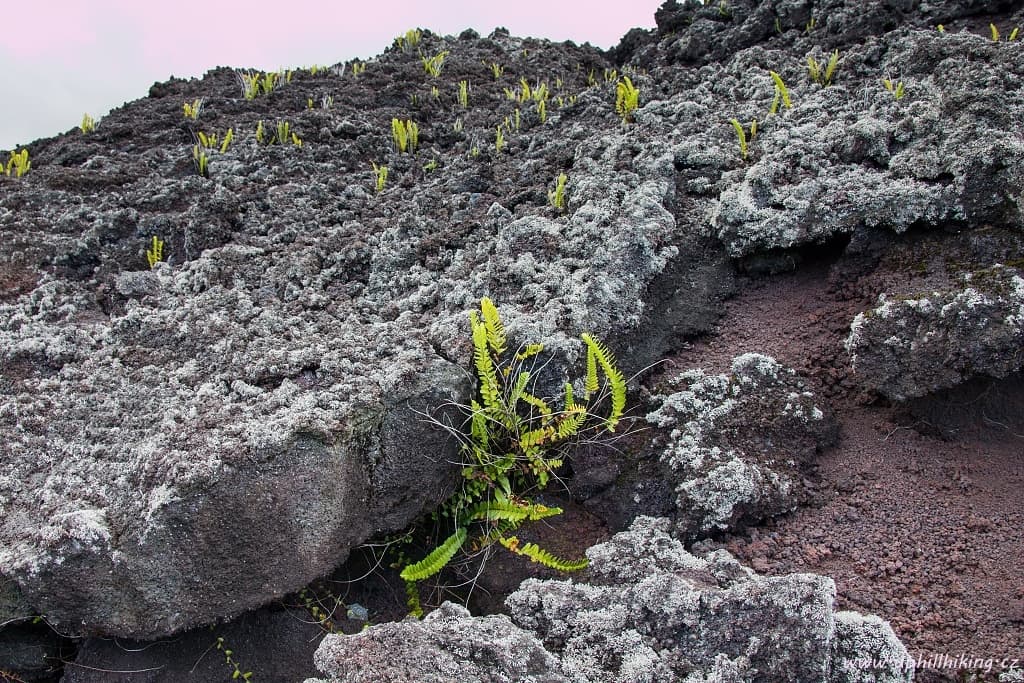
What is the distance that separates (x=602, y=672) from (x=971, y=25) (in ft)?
14.3

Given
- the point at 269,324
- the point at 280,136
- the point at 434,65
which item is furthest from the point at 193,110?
the point at 269,324

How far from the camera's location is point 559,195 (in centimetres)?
324

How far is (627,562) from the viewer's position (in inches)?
85.5

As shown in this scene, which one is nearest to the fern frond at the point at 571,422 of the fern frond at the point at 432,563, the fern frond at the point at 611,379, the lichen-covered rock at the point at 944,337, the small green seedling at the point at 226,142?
the fern frond at the point at 611,379

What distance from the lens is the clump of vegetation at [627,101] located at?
3951 mm

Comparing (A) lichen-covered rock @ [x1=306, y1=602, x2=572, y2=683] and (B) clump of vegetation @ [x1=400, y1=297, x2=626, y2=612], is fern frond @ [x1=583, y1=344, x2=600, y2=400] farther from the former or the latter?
(A) lichen-covered rock @ [x1=306, y1=602, x2=572, y2=683]

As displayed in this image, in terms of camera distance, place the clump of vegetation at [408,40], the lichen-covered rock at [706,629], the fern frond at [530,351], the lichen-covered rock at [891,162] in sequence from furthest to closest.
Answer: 1. the clump of vegetation at [408,40]
2. the lichen-covered rock at [891,162]
3. the fern frond at [530,351]
4. the lichen-covered rock at [706,629]

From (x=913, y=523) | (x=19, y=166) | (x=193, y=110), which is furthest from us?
(x=193, y=110)

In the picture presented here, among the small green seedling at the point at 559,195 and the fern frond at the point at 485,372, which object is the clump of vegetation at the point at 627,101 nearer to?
the small green seedling at the point at 559,195

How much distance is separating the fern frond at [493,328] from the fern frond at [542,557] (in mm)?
654

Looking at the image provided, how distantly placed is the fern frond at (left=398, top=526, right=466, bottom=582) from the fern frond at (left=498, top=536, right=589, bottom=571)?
18cm

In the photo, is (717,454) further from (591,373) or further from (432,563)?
(432,563)

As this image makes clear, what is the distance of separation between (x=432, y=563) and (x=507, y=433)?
51 centimetres

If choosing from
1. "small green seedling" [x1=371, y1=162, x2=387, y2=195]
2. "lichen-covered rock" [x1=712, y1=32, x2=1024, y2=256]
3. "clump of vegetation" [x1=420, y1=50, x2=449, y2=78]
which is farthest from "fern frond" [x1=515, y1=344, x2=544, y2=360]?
"clump of vegetation" [x1=420, y1=50, x2=449, y2=78]
